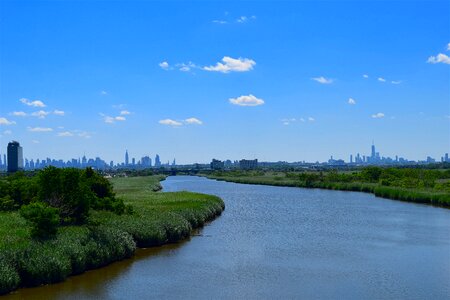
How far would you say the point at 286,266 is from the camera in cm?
2742

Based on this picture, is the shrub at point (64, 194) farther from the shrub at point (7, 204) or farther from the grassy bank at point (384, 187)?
the grassy bank at point (384, 187)

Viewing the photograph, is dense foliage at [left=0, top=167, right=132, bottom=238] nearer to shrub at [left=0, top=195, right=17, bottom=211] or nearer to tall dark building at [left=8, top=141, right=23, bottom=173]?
shrub at [left=0, top=195, right=17, bottom=211]

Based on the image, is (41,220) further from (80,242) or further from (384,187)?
(384,187)

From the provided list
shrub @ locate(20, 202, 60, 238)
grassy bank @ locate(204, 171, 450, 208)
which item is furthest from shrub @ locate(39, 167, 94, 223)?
grassy bank @ locate(204, 171, 450, 208)

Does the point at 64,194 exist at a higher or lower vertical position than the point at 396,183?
higher

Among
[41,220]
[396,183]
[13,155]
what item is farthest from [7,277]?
[13,155]

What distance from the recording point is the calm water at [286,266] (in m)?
22.3

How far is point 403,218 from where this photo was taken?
5059 centimetres

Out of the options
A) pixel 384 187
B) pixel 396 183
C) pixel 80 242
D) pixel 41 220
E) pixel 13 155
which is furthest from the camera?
pixel 13 155

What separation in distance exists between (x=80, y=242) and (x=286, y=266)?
36.5ft

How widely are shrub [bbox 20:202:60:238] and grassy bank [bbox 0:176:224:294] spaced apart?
0.46 meters

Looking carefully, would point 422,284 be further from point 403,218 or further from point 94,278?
point 403,218

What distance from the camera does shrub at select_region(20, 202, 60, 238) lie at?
2525cm

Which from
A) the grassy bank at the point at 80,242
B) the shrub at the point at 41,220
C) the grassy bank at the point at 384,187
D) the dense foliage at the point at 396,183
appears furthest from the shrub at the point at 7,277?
the dense foliage at the point at 396,183
